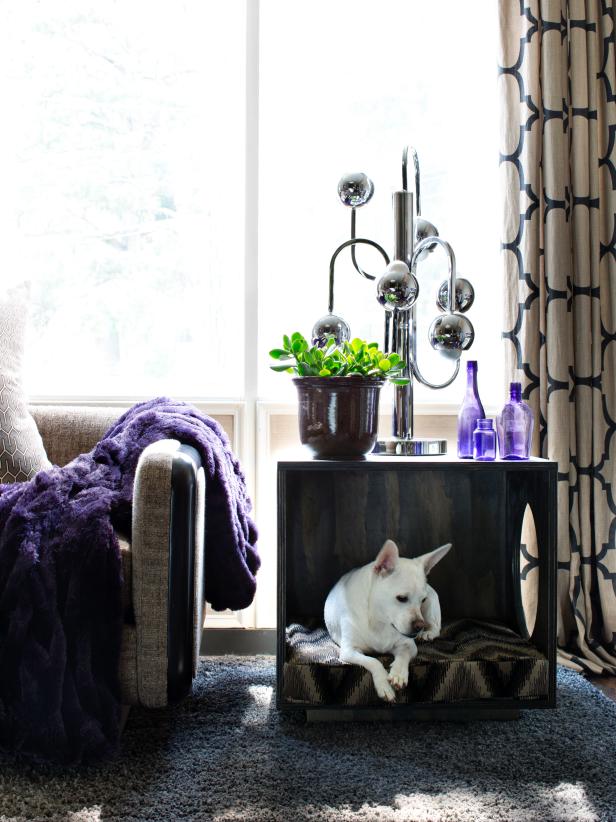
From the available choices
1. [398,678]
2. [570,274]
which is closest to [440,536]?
[398,678]

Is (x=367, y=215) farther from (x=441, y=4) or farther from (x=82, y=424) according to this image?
(x=82, y=424)

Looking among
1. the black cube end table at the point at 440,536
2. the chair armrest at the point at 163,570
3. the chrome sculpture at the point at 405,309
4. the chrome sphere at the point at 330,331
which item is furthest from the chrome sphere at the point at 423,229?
the chair armrest at the point at 163,570

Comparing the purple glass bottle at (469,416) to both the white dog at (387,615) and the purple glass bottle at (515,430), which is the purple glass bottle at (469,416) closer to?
the purple glass bottle at (515,430)

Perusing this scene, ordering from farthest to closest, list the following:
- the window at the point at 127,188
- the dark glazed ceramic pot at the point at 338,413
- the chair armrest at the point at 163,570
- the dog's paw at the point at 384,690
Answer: the window at the point at 127,188 → the dark glazed ceramic pot at the point at 338,413 → the dog's paw at the point at 384,690 → the chair armrest at the point at 163,570

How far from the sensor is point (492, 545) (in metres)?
2.07

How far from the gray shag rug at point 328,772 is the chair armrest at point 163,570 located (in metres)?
0.16

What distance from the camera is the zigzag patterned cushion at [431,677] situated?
1668 mm

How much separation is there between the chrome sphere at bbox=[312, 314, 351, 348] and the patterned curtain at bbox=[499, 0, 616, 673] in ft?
2.03

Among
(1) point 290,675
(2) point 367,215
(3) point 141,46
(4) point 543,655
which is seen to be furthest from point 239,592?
(3) point 141,46

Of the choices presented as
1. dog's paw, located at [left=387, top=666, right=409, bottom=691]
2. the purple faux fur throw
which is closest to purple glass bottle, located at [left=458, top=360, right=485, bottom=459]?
dog's paw, located at [left=387, top=666, right=409, bottom=691]

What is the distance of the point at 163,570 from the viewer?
4.89ft

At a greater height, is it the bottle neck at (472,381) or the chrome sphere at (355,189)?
the chrome sphere at (355,189)

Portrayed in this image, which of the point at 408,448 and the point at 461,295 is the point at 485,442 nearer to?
the point at 408,448

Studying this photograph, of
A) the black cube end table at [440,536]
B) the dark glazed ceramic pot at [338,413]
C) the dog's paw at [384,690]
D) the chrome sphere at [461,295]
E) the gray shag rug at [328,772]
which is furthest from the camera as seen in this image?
the chrome sphere at [461,295]
